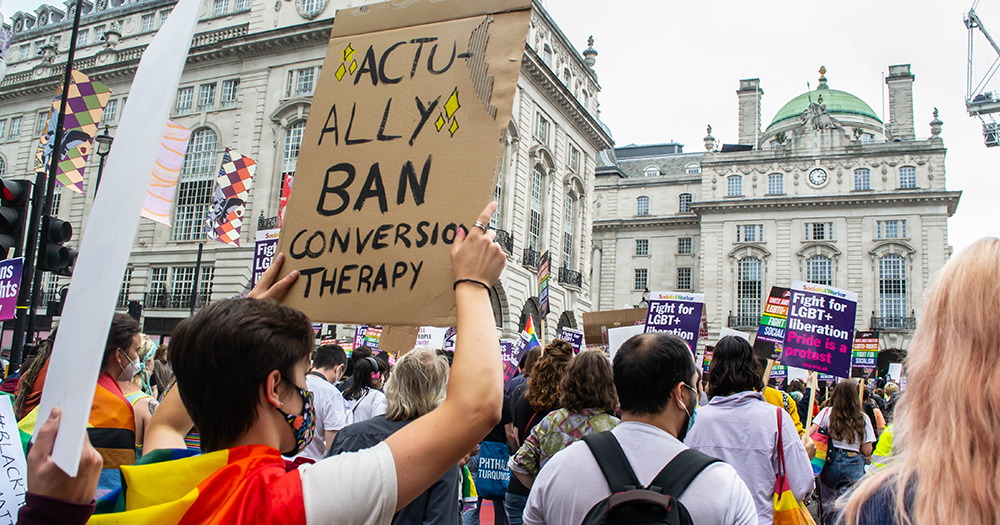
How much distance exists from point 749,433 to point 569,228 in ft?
109

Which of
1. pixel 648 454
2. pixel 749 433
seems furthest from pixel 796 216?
pixel 648 454

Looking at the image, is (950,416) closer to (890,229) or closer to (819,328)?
(819,328)

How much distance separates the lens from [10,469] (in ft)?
7.21

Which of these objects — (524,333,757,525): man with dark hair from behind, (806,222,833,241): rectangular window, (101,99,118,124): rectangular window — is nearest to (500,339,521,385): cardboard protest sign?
(524,333,757,525): man with dark hair from behind

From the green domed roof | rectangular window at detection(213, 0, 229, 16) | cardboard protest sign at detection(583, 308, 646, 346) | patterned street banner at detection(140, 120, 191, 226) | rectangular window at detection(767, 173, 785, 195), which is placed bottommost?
cardboard protest sign at detection(583, 308, 646, 346)

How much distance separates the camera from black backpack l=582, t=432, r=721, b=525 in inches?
88.0

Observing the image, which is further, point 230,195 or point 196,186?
point 196,186

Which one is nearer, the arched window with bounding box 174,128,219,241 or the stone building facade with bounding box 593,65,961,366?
the arched window with bounding box 174,128,219,241

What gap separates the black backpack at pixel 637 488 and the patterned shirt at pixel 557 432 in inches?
→ 53.7

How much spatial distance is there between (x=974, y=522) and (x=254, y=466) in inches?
58.3

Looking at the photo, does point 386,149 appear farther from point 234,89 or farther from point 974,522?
point 234,89

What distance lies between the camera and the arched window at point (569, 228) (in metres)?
36.3

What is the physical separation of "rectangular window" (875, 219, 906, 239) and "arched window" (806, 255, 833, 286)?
359 centimetres

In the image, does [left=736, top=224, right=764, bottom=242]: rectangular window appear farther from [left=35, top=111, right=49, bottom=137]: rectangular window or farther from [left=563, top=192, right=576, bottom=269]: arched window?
[left=35, top=111, right=49, bottom=137]: rectangular window
